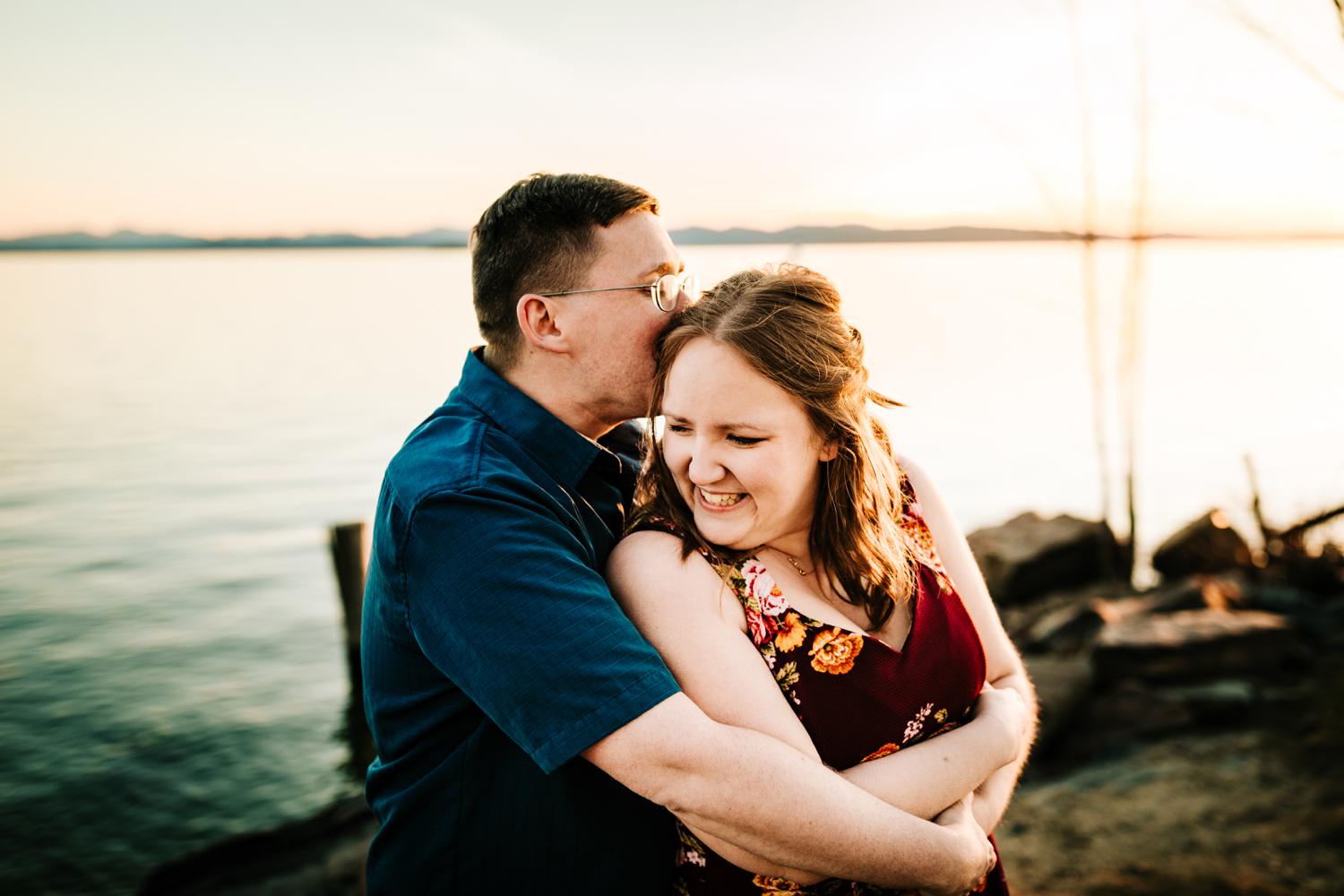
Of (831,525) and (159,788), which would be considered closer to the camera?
(831,525)

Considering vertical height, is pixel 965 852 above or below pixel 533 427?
below

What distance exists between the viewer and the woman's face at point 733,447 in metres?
1.96

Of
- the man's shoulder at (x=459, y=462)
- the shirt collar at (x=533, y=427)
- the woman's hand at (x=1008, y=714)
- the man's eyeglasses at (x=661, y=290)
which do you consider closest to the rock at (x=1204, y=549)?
the woman's hand at (x=1008, y=714)

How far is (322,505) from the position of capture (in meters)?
12.6

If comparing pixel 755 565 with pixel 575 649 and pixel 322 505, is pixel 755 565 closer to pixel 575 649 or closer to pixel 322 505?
pixel 575 649

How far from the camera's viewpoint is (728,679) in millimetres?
1773

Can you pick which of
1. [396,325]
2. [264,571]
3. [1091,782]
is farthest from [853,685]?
[396,325]

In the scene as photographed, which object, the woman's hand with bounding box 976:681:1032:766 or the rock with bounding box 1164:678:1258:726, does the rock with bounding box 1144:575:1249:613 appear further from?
the woman's hand with bounding box 976:681:1032:766

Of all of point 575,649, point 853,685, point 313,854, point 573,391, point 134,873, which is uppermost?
point 573,391

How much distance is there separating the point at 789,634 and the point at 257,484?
13.4m

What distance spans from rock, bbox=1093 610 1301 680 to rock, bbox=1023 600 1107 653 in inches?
30.1

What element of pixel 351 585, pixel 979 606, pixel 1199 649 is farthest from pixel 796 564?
pixel 351 585

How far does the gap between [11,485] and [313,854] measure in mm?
10993

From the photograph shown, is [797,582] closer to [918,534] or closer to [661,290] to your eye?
[918,534]
